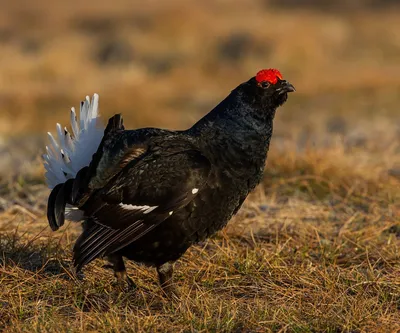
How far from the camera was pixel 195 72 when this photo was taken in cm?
1783

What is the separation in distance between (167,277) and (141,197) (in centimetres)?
52

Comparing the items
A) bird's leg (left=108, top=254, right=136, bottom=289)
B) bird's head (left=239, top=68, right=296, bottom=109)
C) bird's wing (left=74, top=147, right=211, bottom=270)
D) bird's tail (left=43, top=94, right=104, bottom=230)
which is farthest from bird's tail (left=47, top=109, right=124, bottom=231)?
bird's head (left=239, top=68, right=296, bottom=109)

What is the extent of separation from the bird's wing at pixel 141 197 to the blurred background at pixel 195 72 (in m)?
3.39

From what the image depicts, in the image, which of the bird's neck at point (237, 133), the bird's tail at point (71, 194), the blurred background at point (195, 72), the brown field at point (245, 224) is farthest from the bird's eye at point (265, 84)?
the blurred background at point (195, 72)

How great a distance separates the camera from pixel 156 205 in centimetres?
407

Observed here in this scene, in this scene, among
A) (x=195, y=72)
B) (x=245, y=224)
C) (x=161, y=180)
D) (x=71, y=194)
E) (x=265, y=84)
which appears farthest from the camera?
(x=195, y=72)

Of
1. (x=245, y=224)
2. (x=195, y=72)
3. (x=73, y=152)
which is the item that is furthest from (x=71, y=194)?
(x=195, y=72)

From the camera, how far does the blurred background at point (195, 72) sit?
1162 cm

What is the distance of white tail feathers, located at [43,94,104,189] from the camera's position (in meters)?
4.48

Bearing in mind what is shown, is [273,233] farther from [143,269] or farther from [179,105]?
[179,105]

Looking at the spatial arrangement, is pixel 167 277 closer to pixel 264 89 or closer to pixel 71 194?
pixel 71 194

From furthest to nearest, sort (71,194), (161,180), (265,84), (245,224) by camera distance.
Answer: (245,224) < (265,84) < (71,194) < (161,180)

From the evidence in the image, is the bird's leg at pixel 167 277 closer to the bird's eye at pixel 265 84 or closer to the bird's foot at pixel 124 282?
the bird's foot at pixel 124 282

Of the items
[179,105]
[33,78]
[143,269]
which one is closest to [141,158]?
[143,269]
